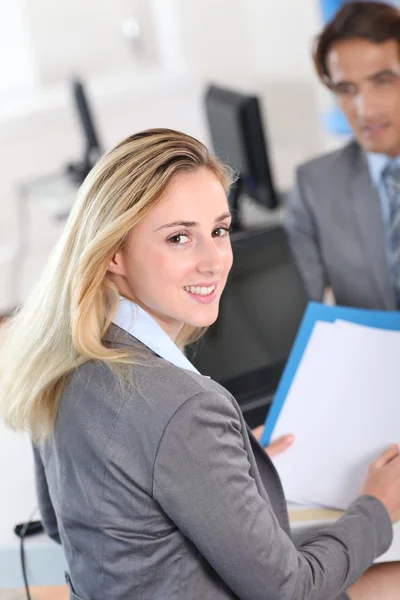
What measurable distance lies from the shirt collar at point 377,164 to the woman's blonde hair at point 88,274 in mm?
1018

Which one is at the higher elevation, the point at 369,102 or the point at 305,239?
the point at 369,102

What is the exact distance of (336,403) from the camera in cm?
147

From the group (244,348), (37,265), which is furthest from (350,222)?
(37,265)

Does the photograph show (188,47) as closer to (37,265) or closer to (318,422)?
(37,265)

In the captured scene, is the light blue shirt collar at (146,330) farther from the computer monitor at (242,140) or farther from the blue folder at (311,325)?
the computer monitor at (242,140)

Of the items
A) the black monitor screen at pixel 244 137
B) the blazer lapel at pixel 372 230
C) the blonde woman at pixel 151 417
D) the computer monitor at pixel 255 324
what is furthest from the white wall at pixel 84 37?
the blonde woman at pixel 151 417

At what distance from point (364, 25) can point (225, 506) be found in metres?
1.44

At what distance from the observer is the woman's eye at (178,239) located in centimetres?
117

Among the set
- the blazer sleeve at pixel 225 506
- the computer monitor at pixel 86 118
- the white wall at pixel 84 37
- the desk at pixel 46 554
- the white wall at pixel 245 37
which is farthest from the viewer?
the white wall at pixel 84 37

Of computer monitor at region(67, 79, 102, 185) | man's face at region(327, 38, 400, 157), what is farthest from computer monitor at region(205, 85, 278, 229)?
man's face at region(327, 38, 400, 157)

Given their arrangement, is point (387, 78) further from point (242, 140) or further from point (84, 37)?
point (84, 37)

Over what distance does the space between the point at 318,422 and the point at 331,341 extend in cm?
16

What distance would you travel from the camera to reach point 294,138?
488 cm

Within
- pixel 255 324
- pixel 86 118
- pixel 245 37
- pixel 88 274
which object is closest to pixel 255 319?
pixel 255 324
